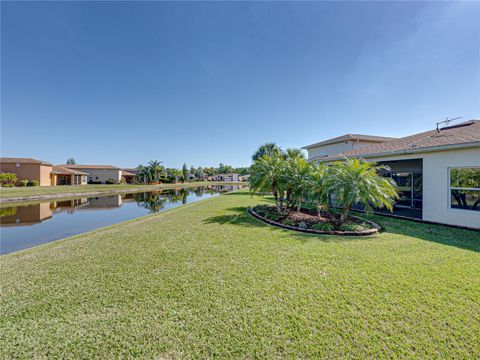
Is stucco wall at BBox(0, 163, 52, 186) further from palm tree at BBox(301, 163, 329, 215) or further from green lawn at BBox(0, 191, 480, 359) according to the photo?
palm tree at BBox(301, 163, 329, 215)

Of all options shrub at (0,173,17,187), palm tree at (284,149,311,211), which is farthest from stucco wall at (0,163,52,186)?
palm tree at (284,149,311,211)

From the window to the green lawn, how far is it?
2.47m

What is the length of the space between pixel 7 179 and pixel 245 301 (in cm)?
4202

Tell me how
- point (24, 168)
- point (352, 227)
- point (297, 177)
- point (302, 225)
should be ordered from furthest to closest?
point (24, 168), point (297, 177), point (302, 225), point (352, 227)

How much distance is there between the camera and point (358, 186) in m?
6.87

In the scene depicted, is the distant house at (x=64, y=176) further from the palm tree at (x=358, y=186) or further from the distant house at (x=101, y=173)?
the palm tree at (x=358, y=186)

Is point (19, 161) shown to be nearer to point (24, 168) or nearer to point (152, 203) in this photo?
point (24, 168)

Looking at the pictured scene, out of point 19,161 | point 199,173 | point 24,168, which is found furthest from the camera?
point 199,173

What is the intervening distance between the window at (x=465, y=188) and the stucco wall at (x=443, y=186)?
17cm

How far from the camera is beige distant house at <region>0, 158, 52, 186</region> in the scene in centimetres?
2931

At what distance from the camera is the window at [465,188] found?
22.3 ft

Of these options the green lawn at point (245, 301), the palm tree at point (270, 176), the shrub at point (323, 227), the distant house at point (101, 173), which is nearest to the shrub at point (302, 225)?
the shrub at point (323, 227)

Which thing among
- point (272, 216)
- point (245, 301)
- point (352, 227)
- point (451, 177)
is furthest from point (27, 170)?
point (451, 177)

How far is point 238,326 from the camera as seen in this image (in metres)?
2.47
